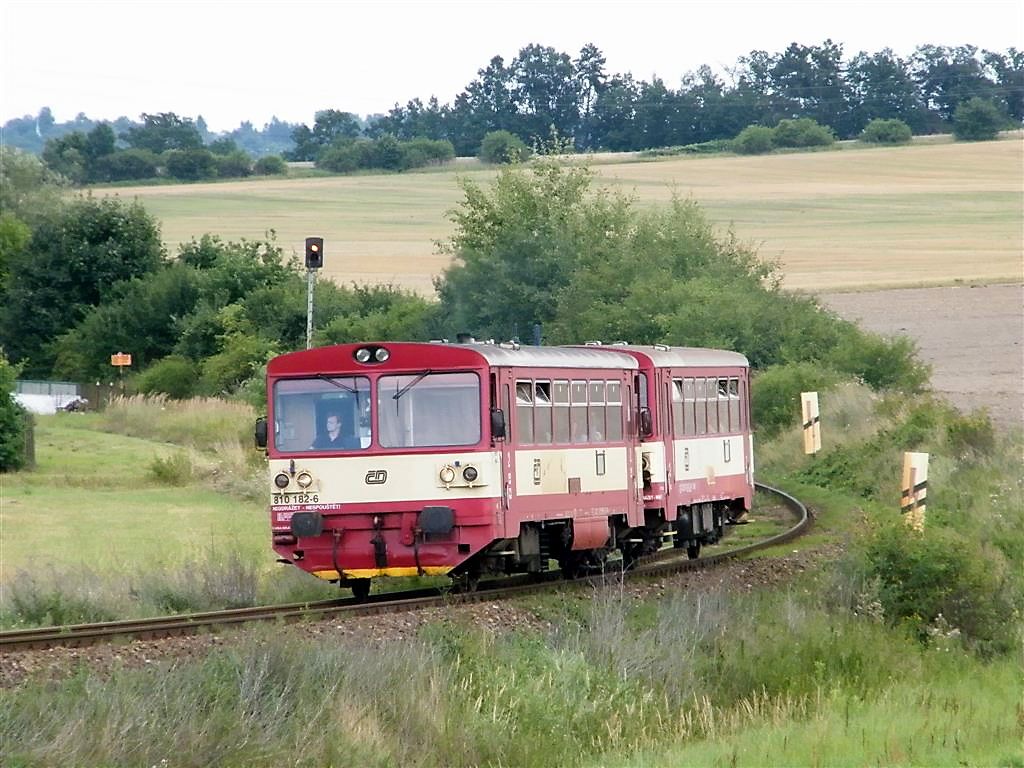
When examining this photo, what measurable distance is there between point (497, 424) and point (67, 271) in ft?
187

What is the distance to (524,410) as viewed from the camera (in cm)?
1836

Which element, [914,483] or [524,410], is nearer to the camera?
[524,410]

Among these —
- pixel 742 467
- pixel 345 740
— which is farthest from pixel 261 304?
pixel 345 740

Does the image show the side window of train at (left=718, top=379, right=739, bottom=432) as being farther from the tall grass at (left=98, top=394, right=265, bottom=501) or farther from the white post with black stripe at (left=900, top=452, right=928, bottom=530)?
the tall grass at (left=98, top=394, right=265, bottom=501)

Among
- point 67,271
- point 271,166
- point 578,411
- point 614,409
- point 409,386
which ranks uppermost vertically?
point 271,166

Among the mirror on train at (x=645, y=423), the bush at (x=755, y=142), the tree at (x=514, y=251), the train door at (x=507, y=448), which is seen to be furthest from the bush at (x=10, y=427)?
the bush at (x=755, y=142)

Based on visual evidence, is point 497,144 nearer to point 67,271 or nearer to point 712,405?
point 67,271

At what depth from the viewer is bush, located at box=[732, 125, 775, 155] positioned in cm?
10575

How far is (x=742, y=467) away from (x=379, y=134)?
10068 cm

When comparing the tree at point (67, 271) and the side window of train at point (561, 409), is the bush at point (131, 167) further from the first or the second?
the side window of train at point (561, 409)

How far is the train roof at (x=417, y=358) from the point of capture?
57.6 ft

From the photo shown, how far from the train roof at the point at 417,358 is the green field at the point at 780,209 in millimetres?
42108

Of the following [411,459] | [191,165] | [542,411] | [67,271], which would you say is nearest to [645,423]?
[542,411]

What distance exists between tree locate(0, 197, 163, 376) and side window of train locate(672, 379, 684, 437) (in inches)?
2012
